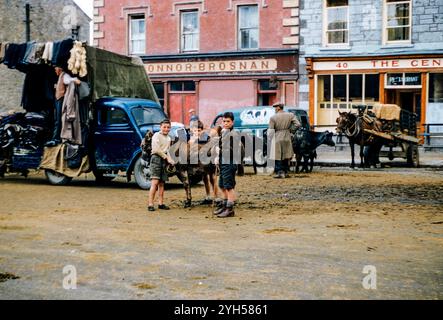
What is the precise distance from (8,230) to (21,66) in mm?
8880

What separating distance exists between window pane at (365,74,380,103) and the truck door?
14.2 meters

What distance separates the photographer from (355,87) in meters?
26.9

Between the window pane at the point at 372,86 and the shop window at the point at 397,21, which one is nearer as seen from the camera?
the shop window at the point at 397,21

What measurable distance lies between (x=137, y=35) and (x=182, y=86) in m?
3.65

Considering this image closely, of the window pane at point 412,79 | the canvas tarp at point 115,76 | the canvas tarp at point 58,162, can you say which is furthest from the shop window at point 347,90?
the canvas tarp at point 58,162

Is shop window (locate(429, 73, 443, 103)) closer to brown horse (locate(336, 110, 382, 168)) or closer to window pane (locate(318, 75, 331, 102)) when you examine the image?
window pane (locate(318, 75, 331, 102))

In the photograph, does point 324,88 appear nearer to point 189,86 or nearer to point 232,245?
point 189,86

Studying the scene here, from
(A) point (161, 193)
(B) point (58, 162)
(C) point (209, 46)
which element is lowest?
(A) point (161, 193)

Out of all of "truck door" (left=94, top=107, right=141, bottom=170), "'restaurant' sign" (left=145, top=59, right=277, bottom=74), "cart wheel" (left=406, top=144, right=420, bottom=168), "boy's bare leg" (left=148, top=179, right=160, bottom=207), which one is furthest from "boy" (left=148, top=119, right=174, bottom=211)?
"'restaurant' sign" (left=145, top=59, right=277, bottom=74)

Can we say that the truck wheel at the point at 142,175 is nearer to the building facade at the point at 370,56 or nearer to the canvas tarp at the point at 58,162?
the canvas tarp at the point at 58,162

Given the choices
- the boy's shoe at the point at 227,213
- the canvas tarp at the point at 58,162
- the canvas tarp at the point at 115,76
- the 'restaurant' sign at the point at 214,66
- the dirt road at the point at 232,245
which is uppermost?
the 'restaurant' sign at the point at 214,66

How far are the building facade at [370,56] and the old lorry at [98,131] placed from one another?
10.9 meters

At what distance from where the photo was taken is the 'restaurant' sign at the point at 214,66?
28094 millimetres

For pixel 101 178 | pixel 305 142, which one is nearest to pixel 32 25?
pixel 101 178
